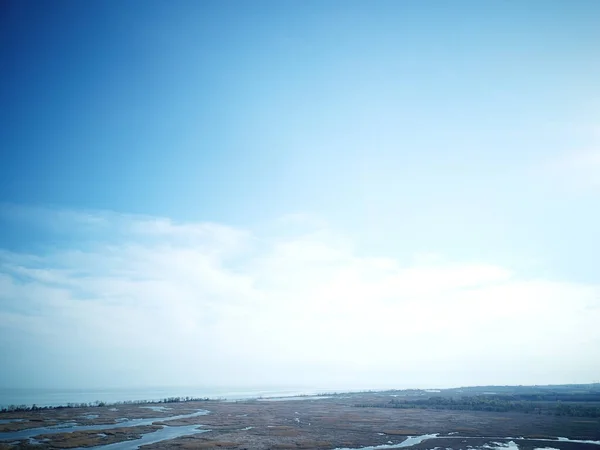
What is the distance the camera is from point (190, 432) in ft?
153

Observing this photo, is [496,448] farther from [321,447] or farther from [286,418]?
[286,418]

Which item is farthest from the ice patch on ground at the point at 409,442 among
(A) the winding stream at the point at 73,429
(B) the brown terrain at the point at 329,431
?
(A) the winding stream at the point at 73,429

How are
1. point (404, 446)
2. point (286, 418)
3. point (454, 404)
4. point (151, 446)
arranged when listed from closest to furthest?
point (151, 446) < point (404, 446) < point (286, 418) < point (454, 404)

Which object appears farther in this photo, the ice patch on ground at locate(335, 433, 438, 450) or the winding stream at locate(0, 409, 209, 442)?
the winding stream at locate(0, 409, 209, 442)

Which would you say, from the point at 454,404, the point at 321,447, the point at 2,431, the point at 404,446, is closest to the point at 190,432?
the point at 321,447

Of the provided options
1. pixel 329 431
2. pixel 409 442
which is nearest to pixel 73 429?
pixel 329 431

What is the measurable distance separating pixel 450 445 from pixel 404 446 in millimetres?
5578

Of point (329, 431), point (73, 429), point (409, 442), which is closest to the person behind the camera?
point (409, 442)

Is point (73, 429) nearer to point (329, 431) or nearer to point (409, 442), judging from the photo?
point (329, 431)

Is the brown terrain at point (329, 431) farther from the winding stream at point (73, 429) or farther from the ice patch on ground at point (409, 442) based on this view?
the winding stream at point (73, 429)

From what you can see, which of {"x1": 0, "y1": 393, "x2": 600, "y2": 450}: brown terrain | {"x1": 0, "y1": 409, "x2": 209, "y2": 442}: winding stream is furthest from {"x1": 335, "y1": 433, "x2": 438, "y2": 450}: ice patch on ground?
{"x1": 0, "y1": 409, "x2": 209, "y2": 442}: winding stream

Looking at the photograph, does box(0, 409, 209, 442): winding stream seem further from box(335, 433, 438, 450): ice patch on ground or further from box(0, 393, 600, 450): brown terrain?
box(335, 433, 438, 450): ice patch on ground

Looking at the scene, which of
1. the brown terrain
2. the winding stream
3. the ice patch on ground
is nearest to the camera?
the brown terrain

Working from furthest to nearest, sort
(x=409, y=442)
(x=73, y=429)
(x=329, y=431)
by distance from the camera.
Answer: (x=329, y=431) < (x=73, y=429) < (x=409, y=442)
